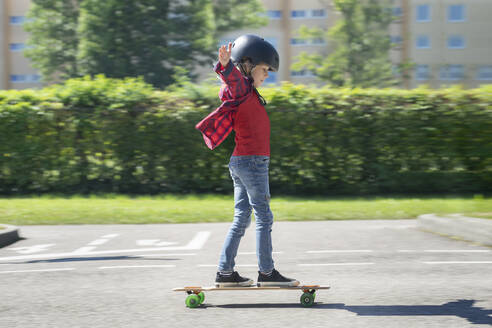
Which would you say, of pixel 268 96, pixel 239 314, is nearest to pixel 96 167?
pixel 268 96

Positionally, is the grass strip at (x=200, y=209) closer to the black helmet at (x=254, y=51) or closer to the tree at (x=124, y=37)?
the black helmet at (x=254, y=51)

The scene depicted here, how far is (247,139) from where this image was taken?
5.04m

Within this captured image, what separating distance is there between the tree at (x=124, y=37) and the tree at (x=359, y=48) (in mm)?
→ 6091

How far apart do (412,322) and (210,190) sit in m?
11.0

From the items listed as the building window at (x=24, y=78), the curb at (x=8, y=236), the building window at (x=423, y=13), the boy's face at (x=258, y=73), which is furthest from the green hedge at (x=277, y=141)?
the building window at (x=423, y=13)

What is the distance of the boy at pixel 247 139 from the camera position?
5.00 m

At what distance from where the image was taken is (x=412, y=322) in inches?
177

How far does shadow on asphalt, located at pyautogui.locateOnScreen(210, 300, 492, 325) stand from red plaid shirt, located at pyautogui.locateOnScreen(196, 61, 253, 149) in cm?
131

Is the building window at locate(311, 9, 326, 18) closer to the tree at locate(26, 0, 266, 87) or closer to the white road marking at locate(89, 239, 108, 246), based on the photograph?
the tree at locate(26, 0, 266, 87)

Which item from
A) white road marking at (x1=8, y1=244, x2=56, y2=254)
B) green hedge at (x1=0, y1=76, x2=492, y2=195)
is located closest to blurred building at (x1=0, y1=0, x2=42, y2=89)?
green hedge at (x1=0, y1=76, x2=492, y2=195)

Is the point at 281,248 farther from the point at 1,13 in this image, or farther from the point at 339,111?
the point at 1,13

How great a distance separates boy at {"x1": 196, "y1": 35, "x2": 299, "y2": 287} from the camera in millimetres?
5004

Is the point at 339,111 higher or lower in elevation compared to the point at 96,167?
higher

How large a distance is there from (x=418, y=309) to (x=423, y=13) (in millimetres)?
64633
